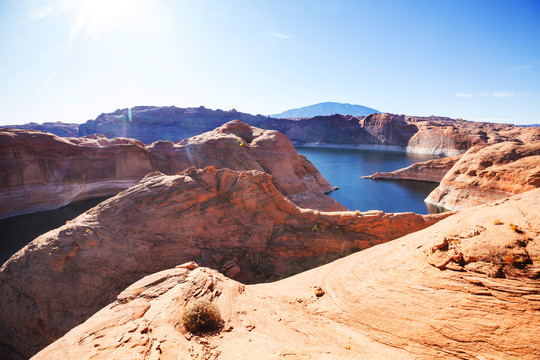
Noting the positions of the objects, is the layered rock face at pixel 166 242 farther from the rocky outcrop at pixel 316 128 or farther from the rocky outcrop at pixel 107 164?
the rocky outcrop at pixel 316 128

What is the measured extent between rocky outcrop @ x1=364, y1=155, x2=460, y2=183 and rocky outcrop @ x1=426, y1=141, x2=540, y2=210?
31.8 feet

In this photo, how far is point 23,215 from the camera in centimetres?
2283

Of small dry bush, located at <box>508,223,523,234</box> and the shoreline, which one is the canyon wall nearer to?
the shoreline

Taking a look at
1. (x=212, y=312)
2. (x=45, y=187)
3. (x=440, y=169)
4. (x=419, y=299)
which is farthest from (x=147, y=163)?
(x=440, y=169)

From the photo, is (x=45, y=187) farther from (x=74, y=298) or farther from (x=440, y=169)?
(x=440, y=169)

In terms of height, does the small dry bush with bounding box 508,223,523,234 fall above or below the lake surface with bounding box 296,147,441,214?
above

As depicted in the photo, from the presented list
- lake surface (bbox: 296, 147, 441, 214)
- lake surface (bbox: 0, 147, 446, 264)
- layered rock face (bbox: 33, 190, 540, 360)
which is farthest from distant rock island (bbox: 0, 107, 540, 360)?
lake surface (bbox: 296, 147, 441, 214)

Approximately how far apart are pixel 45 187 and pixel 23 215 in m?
3.22

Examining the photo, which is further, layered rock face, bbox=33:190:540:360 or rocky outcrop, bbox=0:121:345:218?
rocky outcrop, bbox=0:121:345:218

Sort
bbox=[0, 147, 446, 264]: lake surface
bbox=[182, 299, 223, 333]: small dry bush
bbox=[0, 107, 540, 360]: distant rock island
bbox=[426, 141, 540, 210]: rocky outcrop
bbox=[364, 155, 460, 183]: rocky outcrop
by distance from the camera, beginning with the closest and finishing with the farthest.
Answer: bbox=[0, 107, 540, 360]: distant rock island
bbox=[182, 299, 223, 333]: small dry bush
bbox=[0, 147, 446, 264]: lake surface
bbox=[426, 141, 540, 210]: rocky outcrop
bbox=[364, 155, 460, 183]: rocky outcrop

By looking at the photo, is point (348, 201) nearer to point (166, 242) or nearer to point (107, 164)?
point (166, 242)

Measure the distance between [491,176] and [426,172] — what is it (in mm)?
17746

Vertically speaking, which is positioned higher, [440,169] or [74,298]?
[440,169]

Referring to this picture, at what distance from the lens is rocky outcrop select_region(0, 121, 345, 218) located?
22906 mm
